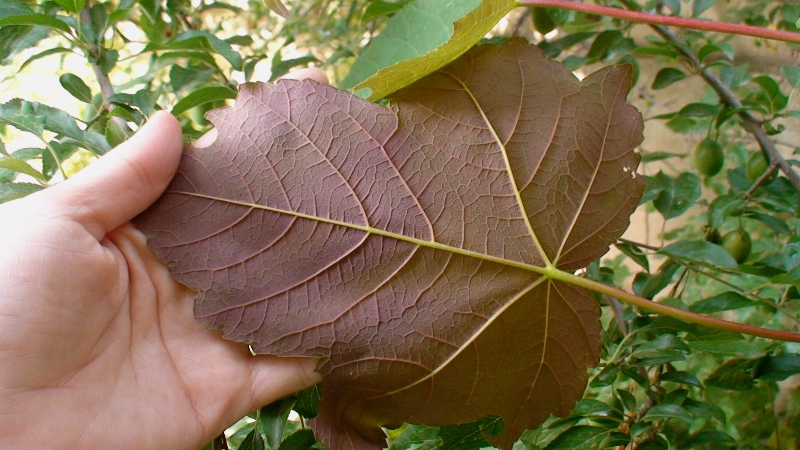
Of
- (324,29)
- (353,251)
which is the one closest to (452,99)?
(353,251)

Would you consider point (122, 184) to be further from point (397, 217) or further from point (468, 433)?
point (468, 433)

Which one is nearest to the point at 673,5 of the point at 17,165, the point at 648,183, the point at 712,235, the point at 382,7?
the point at 648,183

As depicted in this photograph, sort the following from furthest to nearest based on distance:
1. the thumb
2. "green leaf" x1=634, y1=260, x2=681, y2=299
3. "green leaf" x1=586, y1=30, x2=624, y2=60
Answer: "green leaf" x1=586, y1=30, x2=624, y2=60 → "green leaf" x1=634, y1=260, x2=681, y2=299 → the thumb

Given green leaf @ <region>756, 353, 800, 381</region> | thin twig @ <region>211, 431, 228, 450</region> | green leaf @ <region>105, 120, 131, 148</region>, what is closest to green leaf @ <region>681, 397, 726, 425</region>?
green leaf @ <region>756, 353, 800, 381</region>

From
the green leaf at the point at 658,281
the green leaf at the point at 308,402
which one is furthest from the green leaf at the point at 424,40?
the green leaf at the point at 658,281

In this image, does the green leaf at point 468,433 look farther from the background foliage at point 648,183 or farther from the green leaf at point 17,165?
the green leaf at point 17,165

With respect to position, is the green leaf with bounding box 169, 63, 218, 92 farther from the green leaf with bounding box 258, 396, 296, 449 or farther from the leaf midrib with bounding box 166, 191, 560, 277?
the green leaf with bounding box 258, 396, 296, 449

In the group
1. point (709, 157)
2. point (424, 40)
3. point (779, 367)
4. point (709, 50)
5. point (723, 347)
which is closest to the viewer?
point (424, 40)

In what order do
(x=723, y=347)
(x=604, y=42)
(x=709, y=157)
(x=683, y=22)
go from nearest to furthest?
1. (x=683, y=22)
2. (x=723, y=347)
3. (x=604, y=42)
4. (x=709, y=157)
